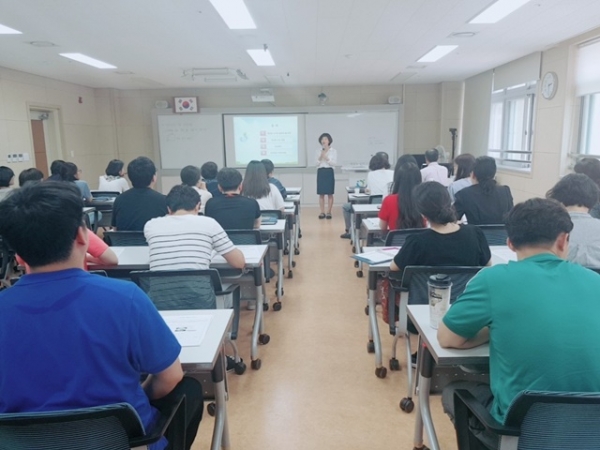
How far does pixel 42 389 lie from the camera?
112 cm

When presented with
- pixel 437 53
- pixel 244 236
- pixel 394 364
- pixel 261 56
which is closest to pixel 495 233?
pixel 394 364

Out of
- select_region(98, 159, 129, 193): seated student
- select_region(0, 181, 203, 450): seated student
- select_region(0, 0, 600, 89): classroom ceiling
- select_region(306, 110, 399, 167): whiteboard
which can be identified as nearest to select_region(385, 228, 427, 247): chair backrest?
select_region(0, 181, 203, 450): seated student

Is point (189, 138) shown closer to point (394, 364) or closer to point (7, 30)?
point (7, 30)

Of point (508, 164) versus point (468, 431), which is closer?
point (468, 431)

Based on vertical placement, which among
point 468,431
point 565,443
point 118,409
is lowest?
point 468,431

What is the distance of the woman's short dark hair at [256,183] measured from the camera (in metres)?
4.61

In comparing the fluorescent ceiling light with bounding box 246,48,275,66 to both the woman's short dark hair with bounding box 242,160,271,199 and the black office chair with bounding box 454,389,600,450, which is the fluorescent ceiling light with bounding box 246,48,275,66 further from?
the black office chair with bounding box 454,389,600,450

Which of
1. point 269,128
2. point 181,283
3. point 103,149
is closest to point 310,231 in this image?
point 269,128

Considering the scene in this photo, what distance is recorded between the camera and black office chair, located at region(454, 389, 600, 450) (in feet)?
3.70

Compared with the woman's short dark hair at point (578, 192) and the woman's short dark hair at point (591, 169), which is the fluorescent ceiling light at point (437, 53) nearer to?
the woman's short dark hair at point (591, 169)

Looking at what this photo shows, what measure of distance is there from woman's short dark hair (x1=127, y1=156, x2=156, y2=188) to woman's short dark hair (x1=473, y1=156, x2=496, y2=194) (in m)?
2.55

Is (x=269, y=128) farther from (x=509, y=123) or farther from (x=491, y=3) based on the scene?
(x=491, y=3)

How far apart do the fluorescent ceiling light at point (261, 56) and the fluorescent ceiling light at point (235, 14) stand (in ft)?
3.93

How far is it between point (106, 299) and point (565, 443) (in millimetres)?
1311
